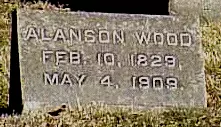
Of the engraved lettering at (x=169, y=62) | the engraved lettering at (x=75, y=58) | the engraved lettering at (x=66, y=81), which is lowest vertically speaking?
the engraved lettering at (x=66, y=81)

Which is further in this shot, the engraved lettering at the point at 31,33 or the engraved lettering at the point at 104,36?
the engraved lettering at the point at 104,36

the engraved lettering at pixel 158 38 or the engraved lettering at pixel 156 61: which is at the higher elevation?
the engraved lettering at pixel 158 38

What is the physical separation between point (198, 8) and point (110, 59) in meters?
2.35

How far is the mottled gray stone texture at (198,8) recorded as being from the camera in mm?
8133

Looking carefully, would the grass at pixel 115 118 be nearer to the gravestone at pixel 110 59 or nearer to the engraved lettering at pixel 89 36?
the gravestone at pixel 110 59

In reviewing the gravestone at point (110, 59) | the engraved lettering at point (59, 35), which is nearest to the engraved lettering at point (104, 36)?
the gravestone at point (110, 59)

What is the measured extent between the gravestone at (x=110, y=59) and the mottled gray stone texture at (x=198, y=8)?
172 centimetres

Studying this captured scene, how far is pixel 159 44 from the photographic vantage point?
6.30 metres

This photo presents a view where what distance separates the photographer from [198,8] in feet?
27.3

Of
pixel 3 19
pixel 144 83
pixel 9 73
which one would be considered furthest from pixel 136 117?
pixel 3 19

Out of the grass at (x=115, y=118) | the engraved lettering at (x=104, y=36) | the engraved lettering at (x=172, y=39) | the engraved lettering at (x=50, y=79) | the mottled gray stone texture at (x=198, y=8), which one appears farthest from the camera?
the mottled gray stone texture at (x=198, y=8)

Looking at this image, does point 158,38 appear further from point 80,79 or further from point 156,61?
point 80,79


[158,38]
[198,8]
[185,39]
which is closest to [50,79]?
[158,38]

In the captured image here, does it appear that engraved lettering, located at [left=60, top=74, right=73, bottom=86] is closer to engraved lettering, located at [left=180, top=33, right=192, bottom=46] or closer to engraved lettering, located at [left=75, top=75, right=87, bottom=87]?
engraved lettering, located at [left=75, top=75, right=87, bottom=87]
